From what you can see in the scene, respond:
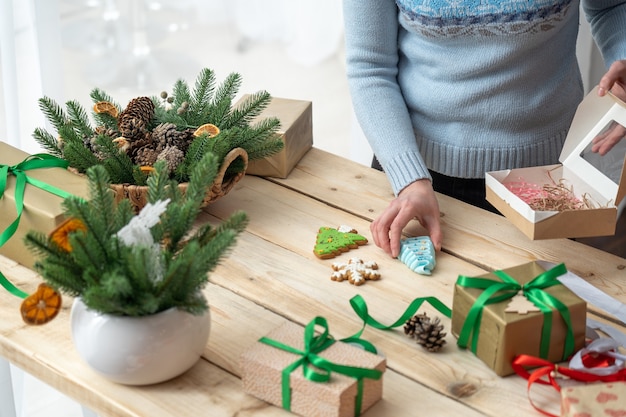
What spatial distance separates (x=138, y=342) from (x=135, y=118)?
1.75ft

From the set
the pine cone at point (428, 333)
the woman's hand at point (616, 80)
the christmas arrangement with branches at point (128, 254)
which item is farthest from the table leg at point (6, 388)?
the woman's hand at point (616, 80)

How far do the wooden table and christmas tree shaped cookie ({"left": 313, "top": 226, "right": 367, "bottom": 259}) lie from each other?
0.01m

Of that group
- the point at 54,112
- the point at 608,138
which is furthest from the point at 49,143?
the point at 608,138

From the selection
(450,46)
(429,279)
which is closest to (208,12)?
(450,46)

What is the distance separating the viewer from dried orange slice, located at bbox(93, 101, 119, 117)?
57.3 inches

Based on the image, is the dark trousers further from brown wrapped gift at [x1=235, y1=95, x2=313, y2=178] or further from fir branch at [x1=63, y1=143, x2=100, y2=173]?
fir branch at [x1=63, y1=143, x2=100, y2=173]

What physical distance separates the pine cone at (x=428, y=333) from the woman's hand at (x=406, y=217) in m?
0.22

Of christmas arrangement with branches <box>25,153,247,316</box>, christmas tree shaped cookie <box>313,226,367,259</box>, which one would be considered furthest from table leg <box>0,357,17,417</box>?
christmas arrangement with branches <box>25,153,247,316</box>

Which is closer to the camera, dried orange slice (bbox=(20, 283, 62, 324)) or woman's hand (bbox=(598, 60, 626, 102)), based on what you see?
dried orange slice (bbox=(20, 283, 62, 324))

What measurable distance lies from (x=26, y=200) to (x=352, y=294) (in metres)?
0.50

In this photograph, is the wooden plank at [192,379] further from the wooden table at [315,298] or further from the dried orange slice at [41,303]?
the dried orange slice at [41,303]

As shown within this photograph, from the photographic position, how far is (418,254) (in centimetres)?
131

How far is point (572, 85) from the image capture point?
165 centimetres

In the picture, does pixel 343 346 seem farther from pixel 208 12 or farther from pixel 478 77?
pixel 208 12
